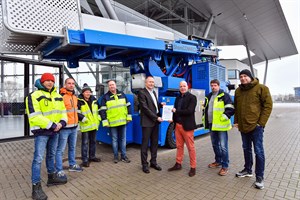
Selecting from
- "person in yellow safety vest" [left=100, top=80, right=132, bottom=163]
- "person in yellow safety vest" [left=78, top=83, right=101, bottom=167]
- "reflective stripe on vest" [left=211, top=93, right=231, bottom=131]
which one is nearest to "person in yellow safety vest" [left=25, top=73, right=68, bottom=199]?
"person in yellow safety vest" [left=78, top=83, right=101, bottom=167]

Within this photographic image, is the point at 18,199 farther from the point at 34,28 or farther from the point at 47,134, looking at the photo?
the point at 34,28

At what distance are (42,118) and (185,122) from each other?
241cm

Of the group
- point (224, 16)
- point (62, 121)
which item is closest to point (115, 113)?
point (62, 121)

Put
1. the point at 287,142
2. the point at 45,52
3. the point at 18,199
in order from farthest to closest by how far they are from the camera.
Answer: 1. the point at 287,142
2. the point at 45,52
3. the point at 18,199

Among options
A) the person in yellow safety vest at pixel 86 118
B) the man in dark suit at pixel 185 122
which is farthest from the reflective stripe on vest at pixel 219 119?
the person in yellow safety vest at pixel 86 118

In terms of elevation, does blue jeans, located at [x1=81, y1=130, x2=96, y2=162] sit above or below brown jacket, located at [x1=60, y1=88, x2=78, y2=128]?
below

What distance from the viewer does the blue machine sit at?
13.5 ft

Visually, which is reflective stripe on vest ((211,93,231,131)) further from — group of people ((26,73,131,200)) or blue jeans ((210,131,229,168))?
group of people ((26,73,131,200))

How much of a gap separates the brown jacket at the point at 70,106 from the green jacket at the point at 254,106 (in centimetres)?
296

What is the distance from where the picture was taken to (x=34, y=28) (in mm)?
3303

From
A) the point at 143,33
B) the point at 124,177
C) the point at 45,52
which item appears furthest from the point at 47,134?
the point at 143,33

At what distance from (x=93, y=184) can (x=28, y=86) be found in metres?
6.05

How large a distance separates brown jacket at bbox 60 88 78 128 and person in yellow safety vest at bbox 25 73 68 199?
1.48ft

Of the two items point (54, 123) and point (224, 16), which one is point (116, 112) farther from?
point (224, 16)
